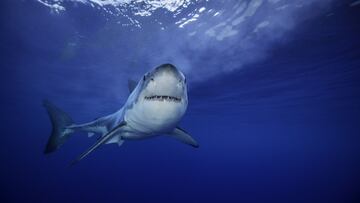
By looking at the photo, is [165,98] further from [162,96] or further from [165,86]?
[165,86]

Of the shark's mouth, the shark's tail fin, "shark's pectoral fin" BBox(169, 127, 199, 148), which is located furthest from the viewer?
the shark's tail fin

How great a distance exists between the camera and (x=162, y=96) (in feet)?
12.1

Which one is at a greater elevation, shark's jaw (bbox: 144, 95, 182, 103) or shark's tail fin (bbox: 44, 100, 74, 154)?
shark's tail fin (bbox: 44, 100, 74, 154)

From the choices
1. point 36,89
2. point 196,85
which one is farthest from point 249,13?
point 36,89

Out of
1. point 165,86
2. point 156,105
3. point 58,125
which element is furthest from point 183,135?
point 58,125

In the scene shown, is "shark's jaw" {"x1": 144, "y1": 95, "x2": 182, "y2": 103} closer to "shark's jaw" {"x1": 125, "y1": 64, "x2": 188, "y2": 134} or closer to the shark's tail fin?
"shark's jaw" {"x1": 125, "y1": 64, "x2": 188, "y2": 134}

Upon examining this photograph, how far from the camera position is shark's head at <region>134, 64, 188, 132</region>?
11.0 ft

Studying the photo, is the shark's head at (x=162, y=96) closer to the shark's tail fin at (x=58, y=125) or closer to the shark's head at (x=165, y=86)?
the shark's head at (x=165, y=86)

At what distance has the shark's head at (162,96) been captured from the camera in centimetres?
335

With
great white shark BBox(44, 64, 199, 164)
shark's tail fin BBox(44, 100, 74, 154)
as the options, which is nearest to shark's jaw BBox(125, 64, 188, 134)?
great white shark BBox(44, 64, 199, 164)

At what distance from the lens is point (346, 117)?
3916 centimetres

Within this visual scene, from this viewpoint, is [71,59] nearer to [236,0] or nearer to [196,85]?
[196,85]

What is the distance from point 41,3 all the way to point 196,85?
15.7 m

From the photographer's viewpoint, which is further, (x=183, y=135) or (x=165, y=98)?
(x=183, y=135)
